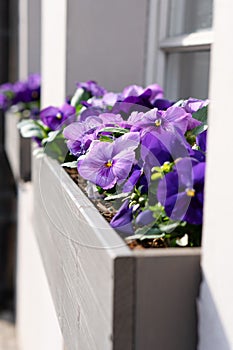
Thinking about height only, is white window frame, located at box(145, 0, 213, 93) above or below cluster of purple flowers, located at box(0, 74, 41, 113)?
above

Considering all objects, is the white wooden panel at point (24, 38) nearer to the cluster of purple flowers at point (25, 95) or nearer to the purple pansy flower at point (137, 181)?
the cluster of purple flowers at point (25, 95)

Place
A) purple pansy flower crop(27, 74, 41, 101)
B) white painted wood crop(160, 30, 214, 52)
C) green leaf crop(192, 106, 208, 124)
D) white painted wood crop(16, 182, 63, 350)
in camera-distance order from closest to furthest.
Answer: green leaf crop(192, 106, 208, 124) → white painted wood crop(160, 30, 214, 52) → white painted wood crop(16, 182, 63, 350) → purple pansy flower crop(27, 74, 41, 101)

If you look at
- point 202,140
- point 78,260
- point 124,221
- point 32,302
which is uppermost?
point 202,140

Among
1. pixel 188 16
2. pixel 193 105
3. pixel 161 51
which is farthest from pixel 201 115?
pixel 161 51

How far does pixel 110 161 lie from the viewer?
0.93 m

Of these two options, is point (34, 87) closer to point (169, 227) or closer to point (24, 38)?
point (24, 38)

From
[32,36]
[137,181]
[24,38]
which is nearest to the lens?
[137,181]

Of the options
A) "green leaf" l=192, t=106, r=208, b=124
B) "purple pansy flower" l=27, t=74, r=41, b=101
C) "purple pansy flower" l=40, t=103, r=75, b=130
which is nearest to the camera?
"green leaf" l=192, t=106, r=208, b=124

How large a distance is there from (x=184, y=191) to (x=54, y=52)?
1.34 m

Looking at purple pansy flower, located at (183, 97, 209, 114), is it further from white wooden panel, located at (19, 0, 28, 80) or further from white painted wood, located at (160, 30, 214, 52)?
white wooden panel, located at (19, 0, 28, 80)

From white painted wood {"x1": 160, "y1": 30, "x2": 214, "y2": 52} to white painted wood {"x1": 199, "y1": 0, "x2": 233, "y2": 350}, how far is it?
1.98 feet

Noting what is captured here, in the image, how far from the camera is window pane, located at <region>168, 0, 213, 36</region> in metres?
1.54

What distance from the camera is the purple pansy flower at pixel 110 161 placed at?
0.92 m

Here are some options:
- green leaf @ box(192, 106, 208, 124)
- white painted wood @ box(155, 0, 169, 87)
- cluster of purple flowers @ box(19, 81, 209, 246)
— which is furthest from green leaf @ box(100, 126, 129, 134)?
white painted wood @ box(155, 0, 169, 87)
